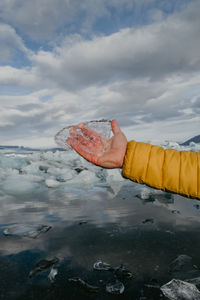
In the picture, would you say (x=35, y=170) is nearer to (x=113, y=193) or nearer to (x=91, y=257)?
(x=113, y=193)

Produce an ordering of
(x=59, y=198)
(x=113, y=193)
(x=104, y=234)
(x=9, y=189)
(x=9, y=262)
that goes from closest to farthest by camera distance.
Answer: (x=9, y=262) → (x=104, y=234) → (x=59, y=198) → (x=113, y=193) → (x=9, y=189)

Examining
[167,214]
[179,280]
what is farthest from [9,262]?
[167,214]

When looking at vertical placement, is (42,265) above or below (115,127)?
below

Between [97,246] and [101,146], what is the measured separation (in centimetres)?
81

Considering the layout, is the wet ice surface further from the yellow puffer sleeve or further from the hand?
the hand

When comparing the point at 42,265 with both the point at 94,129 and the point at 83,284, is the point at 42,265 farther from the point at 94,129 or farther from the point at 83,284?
the point at 94,129

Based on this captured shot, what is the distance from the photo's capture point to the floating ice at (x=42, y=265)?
132cm

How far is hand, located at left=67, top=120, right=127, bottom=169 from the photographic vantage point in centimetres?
149

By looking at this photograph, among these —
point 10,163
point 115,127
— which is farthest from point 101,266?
point 10,163

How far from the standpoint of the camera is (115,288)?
118cm

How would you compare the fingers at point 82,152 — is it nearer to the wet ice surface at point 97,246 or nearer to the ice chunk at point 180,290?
the wet ice surface at point 97,246

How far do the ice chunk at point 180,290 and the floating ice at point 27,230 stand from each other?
3.79ft

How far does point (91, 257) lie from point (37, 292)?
0.44m

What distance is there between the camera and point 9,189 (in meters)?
3.67
